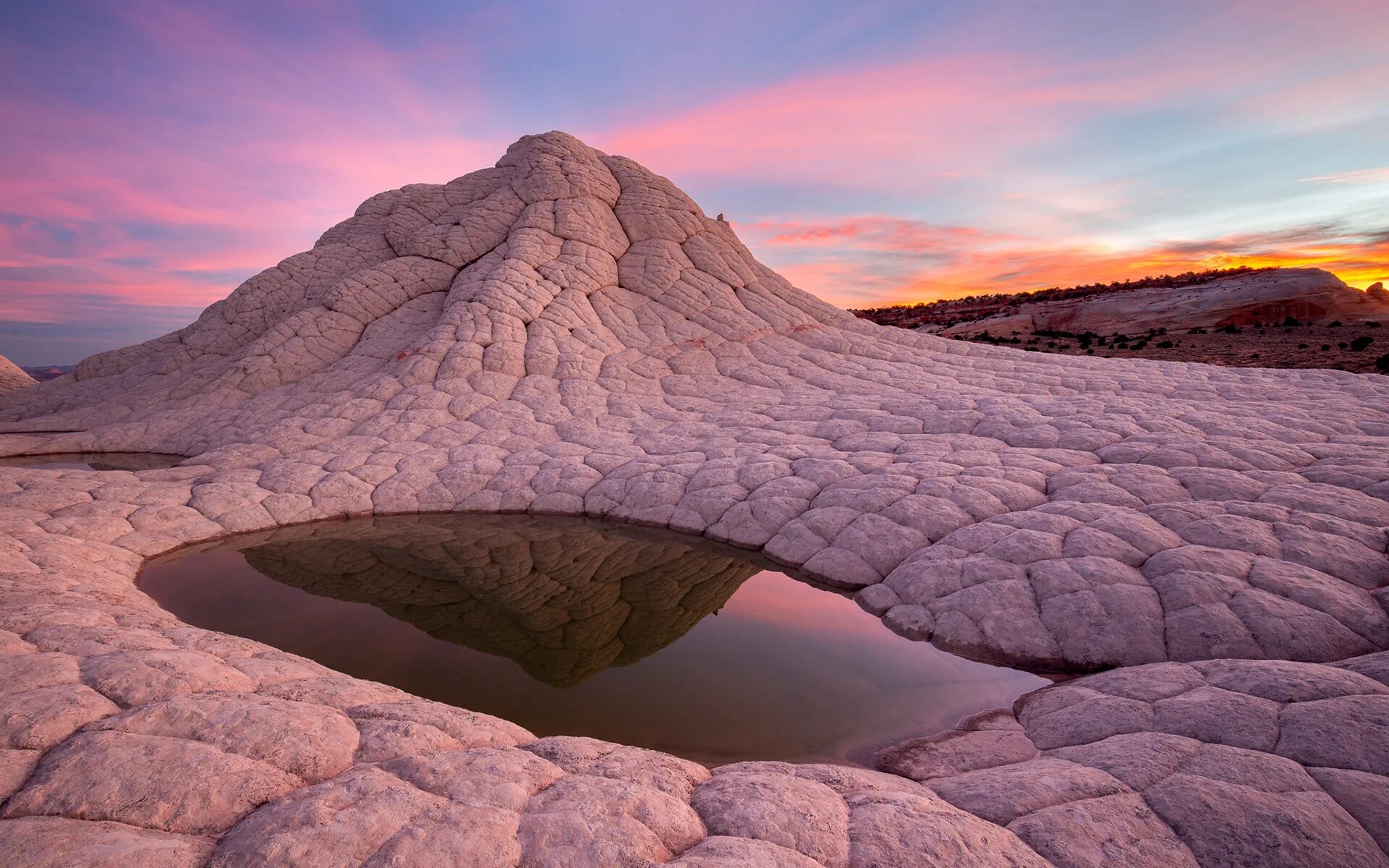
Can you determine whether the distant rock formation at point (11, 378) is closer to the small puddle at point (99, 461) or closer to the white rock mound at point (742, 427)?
the white rock mound at point (742, 427)

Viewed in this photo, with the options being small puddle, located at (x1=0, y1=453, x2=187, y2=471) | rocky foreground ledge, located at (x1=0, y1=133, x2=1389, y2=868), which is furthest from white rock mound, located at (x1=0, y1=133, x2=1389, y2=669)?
small puddle, located at (x1=0, y1=453, x2=187, y2=471)

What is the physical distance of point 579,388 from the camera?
12.1 metres

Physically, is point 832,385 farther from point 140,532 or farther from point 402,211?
point 402,211

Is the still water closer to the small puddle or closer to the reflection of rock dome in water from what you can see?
the reflection of rock dome in water

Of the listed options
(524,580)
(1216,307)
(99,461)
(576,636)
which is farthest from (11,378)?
(1216,307)

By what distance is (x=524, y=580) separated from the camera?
6711mm

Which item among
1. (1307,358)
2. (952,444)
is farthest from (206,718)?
(1307,358)

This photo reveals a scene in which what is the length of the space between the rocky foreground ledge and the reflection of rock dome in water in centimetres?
57

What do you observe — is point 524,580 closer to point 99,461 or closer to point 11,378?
point 99,461

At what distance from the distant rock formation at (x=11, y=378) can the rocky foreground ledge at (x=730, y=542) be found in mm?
8314

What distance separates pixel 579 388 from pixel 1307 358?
65.4 feet

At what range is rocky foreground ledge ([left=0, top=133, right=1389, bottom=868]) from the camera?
249 cm

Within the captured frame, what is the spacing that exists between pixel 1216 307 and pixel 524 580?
30.7 metres

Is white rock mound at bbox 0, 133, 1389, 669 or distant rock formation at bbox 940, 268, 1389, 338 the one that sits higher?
distant rock formation at bbox 940, 268, 1389, 338
